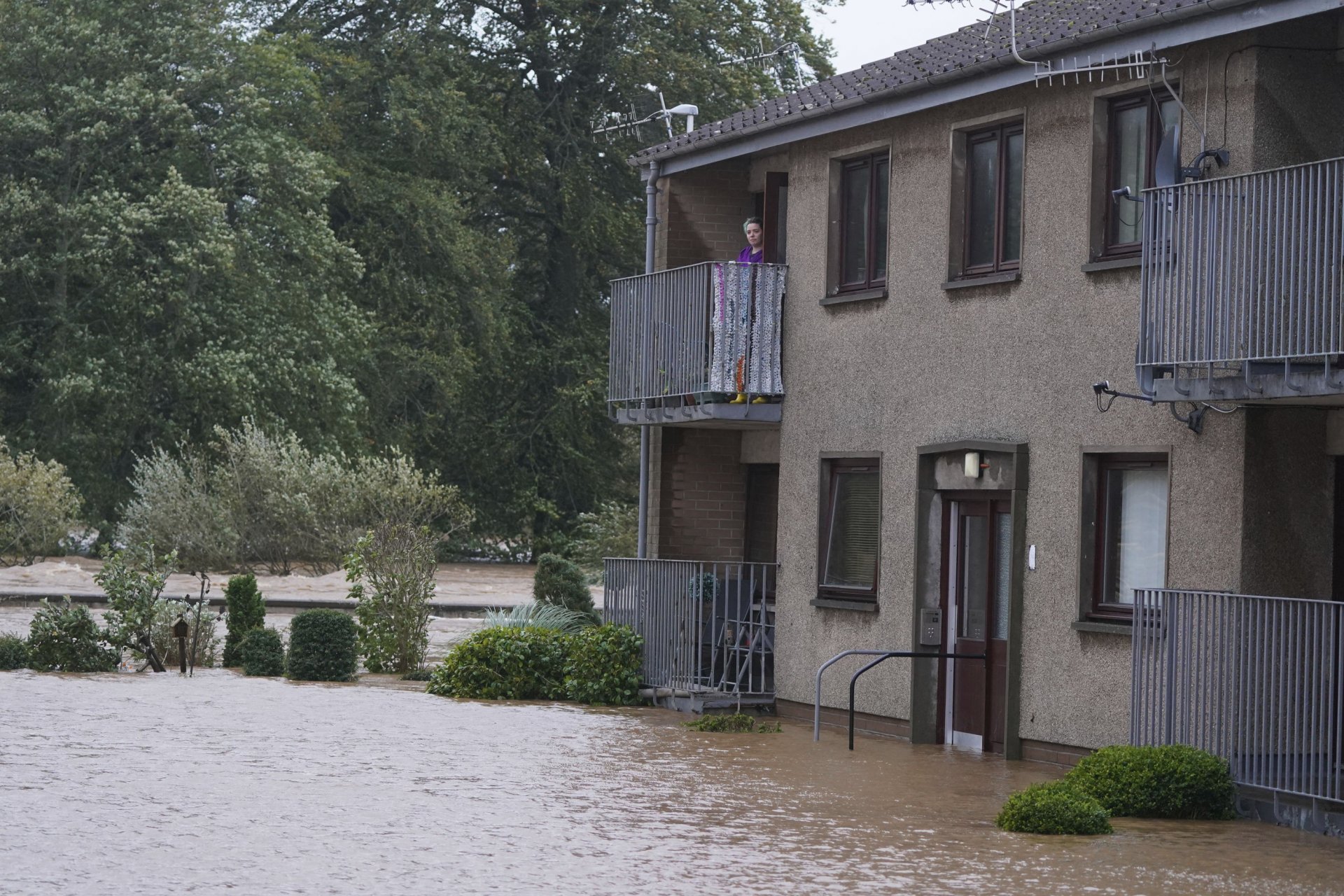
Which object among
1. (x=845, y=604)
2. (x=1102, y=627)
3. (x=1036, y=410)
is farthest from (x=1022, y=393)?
(x=845, y=604)

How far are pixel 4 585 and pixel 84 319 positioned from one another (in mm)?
8916

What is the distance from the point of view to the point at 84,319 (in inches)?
1772

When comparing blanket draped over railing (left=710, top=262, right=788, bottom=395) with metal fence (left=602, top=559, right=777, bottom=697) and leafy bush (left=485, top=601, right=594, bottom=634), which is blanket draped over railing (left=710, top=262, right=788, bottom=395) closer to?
metal fence (left=602, top=559, right=777, bottom=697)

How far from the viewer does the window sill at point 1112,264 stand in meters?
15.5

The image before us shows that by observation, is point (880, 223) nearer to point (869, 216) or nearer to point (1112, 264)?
point (869, 216)

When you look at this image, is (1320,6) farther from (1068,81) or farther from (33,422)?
(33,422)

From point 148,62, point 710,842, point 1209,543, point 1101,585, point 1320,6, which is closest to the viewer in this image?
point 710,842

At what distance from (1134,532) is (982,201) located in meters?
3.60

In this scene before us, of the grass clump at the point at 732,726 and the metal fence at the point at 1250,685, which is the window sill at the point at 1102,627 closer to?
the metal fence at the point at 1250,685

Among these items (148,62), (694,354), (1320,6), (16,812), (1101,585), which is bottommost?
(16,812)

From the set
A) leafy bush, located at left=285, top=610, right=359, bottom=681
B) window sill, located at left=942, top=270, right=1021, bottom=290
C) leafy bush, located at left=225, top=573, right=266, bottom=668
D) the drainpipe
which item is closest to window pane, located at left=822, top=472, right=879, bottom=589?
window sill, located at left=942, top=270, right=1021, bottom=290

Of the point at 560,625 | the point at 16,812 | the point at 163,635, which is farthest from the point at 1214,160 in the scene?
the point at 163,635

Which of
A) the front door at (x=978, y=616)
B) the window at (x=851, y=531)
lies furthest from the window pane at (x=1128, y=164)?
the window at (x=851, y=531)

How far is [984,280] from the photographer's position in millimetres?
17391
